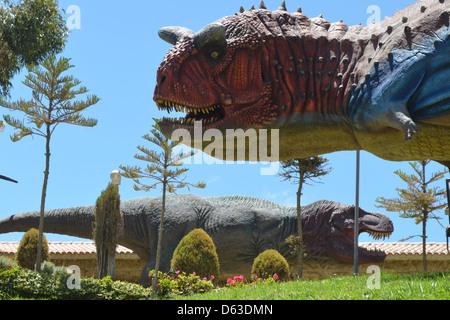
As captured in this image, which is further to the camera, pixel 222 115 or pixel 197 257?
pixel 197 257

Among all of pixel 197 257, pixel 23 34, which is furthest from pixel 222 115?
pixel 23 34

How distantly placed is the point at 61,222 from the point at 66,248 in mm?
1566

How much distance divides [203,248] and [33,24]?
12672 mm

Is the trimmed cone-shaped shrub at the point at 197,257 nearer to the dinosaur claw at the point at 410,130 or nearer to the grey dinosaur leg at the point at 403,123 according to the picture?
the grey dinosaur leg at the point at 403,123

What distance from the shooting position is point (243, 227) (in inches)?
653

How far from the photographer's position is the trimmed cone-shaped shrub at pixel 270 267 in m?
12.3

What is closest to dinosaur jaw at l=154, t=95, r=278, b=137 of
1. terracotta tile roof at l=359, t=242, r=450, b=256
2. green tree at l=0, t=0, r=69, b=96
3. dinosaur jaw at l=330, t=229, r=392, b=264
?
dinosaur jaw at l=330, t=229, r=392, b=264

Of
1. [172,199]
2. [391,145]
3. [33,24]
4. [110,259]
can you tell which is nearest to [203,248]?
[110,259]

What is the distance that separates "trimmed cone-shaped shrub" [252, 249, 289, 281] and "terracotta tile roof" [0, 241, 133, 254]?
7467mm

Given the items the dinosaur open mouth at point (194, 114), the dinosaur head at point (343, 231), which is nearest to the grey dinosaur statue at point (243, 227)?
→ the dinosaur head at point (343, 231)

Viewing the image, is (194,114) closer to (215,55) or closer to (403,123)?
(215,55)

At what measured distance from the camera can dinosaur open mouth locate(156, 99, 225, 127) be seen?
12.5 feet

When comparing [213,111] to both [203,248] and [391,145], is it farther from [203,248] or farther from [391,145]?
[203,248]

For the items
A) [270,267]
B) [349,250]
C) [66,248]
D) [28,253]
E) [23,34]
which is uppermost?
[23,34]
